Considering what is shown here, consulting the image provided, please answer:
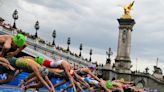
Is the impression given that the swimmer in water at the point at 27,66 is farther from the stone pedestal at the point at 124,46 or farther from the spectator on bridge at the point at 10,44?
the stone pedestal at the point at 124,46

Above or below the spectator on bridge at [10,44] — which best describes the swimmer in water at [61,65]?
below

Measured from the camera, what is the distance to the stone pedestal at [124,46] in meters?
106

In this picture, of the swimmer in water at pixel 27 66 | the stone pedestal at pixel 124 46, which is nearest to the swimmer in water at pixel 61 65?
the swimmer in water at pixel 27 66

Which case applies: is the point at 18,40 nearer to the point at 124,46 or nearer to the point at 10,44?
the point at 10,44

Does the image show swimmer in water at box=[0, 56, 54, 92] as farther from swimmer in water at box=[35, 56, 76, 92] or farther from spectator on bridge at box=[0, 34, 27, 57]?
swimmer in water at box=[35, 56, 76, 92]

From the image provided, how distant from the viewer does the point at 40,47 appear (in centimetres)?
7156

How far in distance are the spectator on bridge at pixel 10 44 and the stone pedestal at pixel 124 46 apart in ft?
310

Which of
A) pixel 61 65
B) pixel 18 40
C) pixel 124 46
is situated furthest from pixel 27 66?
pixel 124 46

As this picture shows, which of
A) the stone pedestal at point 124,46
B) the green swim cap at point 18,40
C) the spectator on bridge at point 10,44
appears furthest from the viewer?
the stone pedestal at point 124,46

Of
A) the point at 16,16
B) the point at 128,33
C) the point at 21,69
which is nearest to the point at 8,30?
the point at 16,16

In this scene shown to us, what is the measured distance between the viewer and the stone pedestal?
10581 cm

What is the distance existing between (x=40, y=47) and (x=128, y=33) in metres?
41.2

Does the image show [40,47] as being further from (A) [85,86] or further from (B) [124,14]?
(A) [85,86]

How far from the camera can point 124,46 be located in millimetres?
106938
